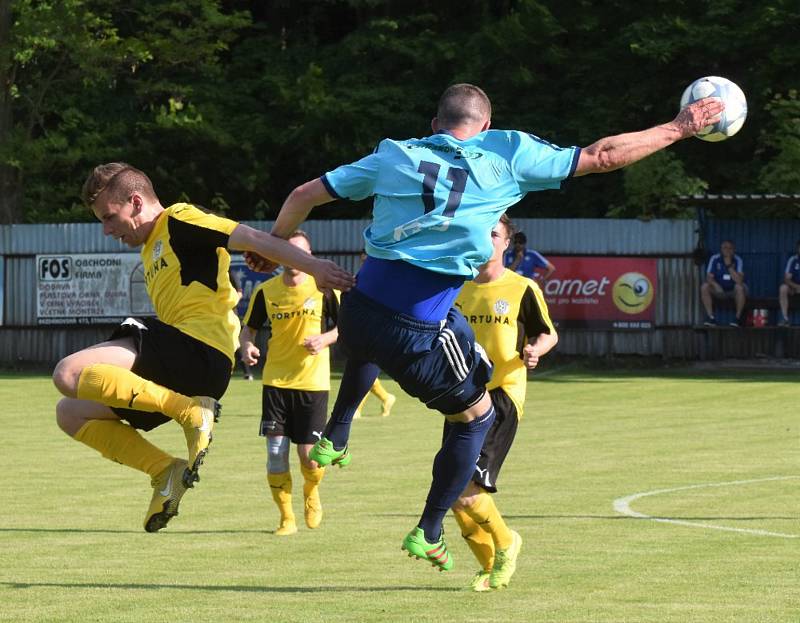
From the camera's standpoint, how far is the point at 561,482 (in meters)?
14.1

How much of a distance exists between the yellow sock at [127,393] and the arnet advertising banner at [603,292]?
21.6 m

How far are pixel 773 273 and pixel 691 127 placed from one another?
76.7ft

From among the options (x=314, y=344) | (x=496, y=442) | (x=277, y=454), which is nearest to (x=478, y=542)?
(x=496, y=442)

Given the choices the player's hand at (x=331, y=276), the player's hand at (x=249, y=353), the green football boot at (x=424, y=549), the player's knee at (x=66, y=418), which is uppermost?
the player's hand at (x=331, y=276)

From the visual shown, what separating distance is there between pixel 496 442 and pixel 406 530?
85.4 inches

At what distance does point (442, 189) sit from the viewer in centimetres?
720

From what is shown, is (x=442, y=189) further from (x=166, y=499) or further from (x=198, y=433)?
(x=166, y=499)

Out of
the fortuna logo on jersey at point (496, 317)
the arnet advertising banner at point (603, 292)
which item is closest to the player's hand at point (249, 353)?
the fortuna logo on jersey at point (496, 317)

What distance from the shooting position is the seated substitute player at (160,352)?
26.4 ft

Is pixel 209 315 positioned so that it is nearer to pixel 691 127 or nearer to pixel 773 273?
pixel 691 127

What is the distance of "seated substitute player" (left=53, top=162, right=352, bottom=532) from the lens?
8039mm

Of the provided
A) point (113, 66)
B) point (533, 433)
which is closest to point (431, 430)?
point (533, 433)

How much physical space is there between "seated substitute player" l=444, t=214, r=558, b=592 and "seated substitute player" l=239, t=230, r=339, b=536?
7.12 feet

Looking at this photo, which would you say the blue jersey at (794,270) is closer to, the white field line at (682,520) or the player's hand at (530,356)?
the white field line at (682,520)
